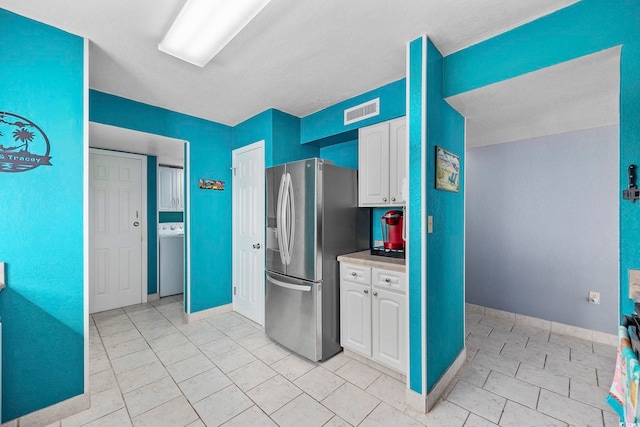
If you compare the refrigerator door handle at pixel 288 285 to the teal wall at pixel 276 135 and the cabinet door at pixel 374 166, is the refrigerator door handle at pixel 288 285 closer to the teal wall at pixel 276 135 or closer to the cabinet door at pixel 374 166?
the cabinet door at pixel 374 166

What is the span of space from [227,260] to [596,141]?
441 cm

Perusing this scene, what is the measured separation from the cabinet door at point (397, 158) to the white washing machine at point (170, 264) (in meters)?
3.58

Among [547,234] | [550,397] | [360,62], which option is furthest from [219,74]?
[547,234]

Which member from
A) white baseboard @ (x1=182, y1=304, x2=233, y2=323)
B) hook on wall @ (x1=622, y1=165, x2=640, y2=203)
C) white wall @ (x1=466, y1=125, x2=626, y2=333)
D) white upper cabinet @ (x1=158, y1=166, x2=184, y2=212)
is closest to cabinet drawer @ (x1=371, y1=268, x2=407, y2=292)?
hook on wall @ (x1=622, y1=165, x2=640, y2=203)

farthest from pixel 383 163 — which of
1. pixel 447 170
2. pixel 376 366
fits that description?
pixel 376 366

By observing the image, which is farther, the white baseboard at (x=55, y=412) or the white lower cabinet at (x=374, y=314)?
the white lower cabinet at (x=374, y=314)

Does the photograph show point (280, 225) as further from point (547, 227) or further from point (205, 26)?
point (547, 227)

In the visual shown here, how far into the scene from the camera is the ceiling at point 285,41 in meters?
1.58

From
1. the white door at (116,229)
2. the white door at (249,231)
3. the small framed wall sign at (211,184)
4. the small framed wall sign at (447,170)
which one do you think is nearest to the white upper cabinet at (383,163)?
the small framed wall sign at (447,170)

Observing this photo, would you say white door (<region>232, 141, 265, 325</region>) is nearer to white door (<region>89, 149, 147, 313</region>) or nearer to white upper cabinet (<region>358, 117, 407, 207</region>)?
white upper cabinet (<region>358, 117, 407, 207</region>)

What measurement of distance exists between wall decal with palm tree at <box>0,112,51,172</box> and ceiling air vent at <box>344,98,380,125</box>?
2.37 meters

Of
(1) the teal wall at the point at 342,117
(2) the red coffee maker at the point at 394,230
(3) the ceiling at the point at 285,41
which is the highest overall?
(3) the ceiling at the point at 285,41

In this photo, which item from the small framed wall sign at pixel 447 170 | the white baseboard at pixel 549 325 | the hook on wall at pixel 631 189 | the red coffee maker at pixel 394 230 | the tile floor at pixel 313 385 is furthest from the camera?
the white baseboard at pixel 549 325

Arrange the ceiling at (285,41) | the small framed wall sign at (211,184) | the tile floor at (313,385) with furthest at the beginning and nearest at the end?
the small framed wall sign at (211,184), the tile floor at (313,385), the ceiling at (285,41)
